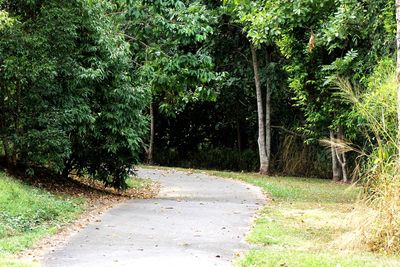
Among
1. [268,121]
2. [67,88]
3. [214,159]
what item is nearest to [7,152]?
[67,88]

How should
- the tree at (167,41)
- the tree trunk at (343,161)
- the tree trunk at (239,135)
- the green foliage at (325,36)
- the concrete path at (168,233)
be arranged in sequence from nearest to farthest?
the concrete path at (168,233)
the green foliage at (325,36)
the tree at (167,41)
the tree trunk at (343,161)
the tree trunk at (239,135)

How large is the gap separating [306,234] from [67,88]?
6949 millimetres

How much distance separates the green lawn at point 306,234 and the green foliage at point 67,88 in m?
4.45

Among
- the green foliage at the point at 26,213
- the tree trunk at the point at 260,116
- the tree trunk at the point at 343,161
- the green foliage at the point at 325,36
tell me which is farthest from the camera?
the tree trunk at the point at 260,116

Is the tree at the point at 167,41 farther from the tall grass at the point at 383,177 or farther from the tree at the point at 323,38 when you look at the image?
the tall grass at the point at 383,177

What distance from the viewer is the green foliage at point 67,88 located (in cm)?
1408

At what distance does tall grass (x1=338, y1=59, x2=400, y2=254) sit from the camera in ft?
30.1

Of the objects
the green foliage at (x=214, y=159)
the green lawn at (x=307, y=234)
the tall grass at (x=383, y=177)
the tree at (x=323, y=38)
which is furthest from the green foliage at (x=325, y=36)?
the green foliage at (x=214, y=159)

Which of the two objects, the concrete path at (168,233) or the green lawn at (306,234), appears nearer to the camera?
the green lawn at (306,234)

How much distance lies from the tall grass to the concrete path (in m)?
2.07

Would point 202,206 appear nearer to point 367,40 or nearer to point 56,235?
point 56,235

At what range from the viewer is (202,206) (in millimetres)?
14750

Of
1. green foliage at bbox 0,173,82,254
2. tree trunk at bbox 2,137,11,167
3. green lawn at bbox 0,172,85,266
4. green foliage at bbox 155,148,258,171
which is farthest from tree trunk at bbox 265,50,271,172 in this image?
green foliage at bbox 0,173,82,254

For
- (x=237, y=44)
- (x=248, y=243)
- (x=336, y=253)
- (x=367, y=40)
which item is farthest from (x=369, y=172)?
(x=237, y=44)
